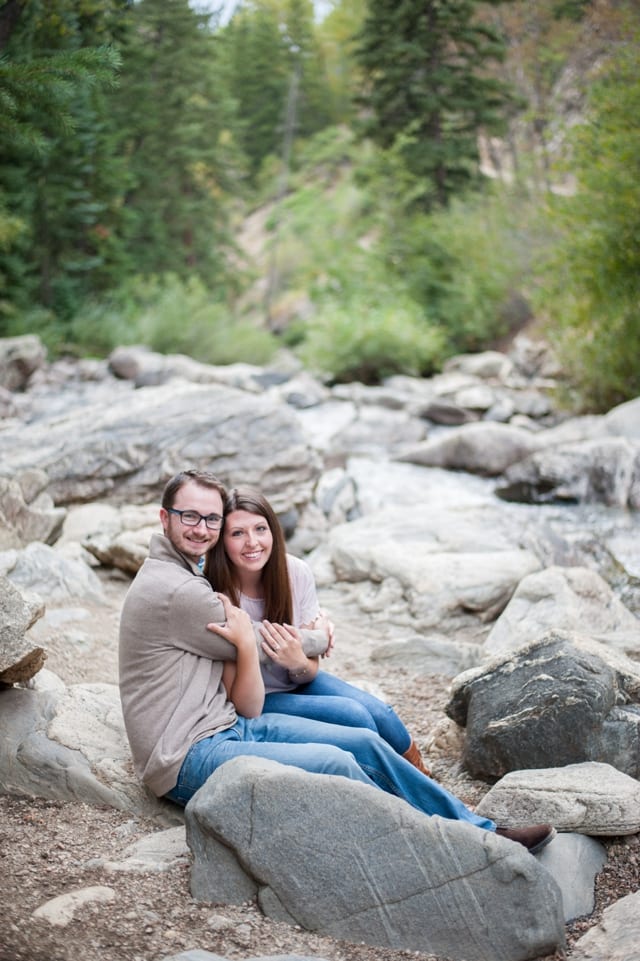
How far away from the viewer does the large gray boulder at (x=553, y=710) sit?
3.45 m

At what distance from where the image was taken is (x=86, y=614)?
519 centimetres

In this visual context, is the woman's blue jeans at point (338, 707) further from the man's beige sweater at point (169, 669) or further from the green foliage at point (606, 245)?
the green foliage at point (606, 245)

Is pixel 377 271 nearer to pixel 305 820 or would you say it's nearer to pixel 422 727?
pixel 422 727

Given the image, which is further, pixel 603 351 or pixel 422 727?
pixel 603 351

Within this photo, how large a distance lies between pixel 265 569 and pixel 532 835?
1.37 meters

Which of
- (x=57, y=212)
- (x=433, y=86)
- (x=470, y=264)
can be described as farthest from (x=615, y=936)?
(x=433, y=86)

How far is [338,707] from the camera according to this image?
3225 millimetres

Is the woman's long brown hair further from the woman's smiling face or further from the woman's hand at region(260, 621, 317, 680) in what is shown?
the woman's hand at region(260, 621, 317, 680)

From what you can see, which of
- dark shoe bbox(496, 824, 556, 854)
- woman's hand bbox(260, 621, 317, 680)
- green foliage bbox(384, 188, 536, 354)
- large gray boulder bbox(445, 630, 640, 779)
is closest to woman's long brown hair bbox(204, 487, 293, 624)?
woman's hand bbox(260, 621, 317, 680)

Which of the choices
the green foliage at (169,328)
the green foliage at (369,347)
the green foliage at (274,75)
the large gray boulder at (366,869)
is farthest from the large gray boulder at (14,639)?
the green foliage at (274,75)

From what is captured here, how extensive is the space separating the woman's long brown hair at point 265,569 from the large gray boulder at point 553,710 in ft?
3.26

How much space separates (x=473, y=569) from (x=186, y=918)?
160 inches

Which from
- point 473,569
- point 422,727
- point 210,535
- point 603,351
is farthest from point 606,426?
point 210,535

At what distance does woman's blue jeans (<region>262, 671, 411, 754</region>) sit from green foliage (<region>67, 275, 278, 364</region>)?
54.0ft
